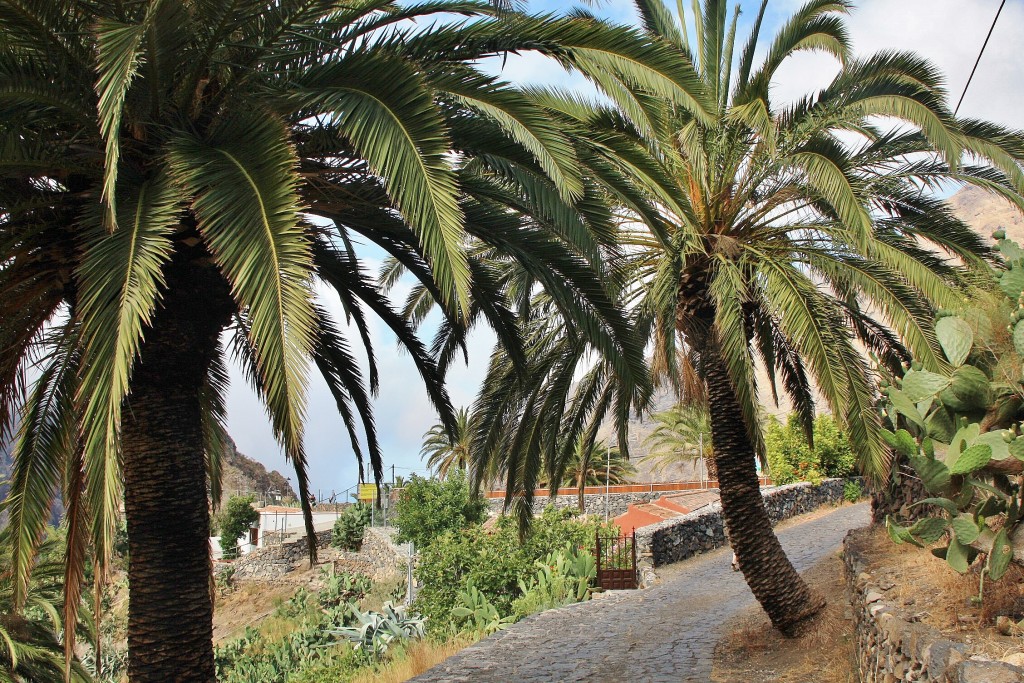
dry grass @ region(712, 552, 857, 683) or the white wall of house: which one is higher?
the white wall of house

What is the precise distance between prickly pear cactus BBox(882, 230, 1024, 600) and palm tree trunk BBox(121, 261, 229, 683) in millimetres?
5068

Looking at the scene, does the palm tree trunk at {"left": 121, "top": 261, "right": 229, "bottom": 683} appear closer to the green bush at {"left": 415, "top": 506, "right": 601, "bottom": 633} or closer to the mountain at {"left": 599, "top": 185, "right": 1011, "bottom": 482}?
the green bush at {"left": 415, "top": 506, "right": 601, "bottom": 633}

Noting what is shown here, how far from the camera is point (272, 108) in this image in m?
5.94

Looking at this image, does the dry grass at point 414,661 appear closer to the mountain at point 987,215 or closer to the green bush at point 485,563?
the green bush at point 485,563

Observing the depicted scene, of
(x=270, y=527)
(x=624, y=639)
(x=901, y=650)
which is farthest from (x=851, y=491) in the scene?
(x=270, y=527)

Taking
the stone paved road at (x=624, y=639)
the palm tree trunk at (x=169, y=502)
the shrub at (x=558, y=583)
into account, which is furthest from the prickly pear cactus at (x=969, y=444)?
the shrub at (x=558, y=583)

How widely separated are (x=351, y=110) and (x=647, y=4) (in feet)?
22.8

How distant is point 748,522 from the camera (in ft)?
35.3

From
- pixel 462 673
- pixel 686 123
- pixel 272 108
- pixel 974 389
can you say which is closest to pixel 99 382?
pixel 272 108

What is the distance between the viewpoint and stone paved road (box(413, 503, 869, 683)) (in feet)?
32.1

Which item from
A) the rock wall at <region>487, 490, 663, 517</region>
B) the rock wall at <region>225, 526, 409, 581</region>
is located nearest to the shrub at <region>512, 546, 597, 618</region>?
the rock wall at <region>225, 526, 409, 581</region>

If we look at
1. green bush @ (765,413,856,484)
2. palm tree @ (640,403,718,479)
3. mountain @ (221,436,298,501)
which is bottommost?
green bush @ (765,413,856,484)

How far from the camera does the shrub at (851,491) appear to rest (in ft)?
84.9

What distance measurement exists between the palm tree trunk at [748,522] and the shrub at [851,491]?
53.2 feet
